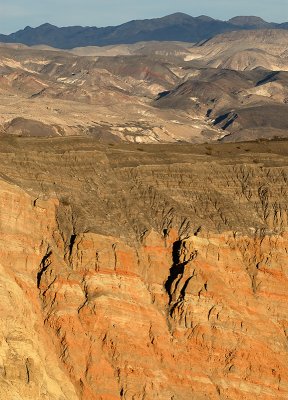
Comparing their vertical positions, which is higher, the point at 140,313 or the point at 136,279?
the point at 136,279

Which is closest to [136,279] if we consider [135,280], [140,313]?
[135,280]

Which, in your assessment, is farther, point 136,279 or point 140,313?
point 136,279

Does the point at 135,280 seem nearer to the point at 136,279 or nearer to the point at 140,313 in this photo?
the point at 136,279

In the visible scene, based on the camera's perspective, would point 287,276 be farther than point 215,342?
Yes

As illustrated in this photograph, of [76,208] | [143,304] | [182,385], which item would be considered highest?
[76,208]

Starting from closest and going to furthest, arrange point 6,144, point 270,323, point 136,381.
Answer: point 136,381 → point 270,323 → point 6,144

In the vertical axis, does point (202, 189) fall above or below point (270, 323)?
above

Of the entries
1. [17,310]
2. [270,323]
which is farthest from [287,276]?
[17,310]

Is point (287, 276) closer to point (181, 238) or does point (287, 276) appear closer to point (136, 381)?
point (181, 238)
